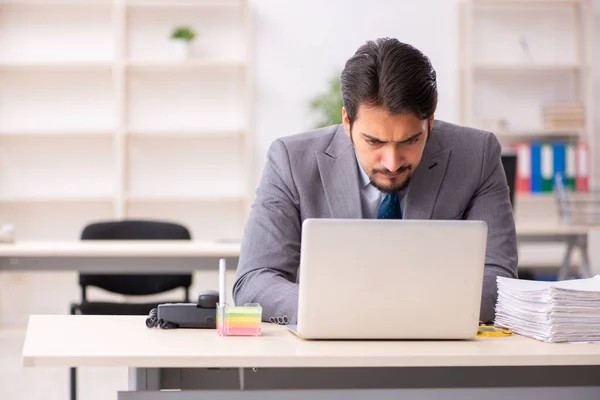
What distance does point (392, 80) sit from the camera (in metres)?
1.90

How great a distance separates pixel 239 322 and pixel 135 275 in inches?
94.2

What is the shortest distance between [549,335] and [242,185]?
14.8ft

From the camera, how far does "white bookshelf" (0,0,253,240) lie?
598cm

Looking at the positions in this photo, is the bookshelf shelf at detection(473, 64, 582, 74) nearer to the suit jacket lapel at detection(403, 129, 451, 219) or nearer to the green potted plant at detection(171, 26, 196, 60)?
the green potted plant at detection(171, 26, 196, 60)

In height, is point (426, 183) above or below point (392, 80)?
below

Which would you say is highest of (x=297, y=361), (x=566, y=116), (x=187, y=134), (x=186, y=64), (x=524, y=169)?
(x=186, y=64)

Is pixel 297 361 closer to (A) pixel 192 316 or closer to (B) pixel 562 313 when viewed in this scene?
(A) pixel 192 316

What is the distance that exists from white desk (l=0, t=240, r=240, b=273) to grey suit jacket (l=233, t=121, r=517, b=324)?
1.55 metres

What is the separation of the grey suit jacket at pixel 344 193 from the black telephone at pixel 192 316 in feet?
Answer: 1.05

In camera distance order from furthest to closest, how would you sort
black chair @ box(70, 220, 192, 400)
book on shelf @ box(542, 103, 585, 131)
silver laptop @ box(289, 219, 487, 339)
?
book on shelf @ box(542, 103, 585, 131), black chair @ box(70, 220, 192, 400), silver laptop @ box(289, 219, 487, 339)

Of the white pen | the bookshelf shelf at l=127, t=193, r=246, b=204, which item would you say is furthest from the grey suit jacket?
the bookshelf shelf at l=127, t=193, r=246, b=204

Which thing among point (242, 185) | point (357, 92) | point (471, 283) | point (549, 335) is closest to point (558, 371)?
point (549, 335)

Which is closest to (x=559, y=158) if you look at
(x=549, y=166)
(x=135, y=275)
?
(x=549, y=166)

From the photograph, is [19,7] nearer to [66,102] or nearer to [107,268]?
[66,102]
